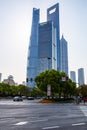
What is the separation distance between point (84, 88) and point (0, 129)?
11873cm

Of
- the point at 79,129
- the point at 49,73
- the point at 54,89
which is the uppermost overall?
the point at 49,73

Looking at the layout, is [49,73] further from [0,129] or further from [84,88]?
[0,129]

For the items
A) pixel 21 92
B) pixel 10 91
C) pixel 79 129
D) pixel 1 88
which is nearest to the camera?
pixel 79 129

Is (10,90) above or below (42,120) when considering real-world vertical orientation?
above

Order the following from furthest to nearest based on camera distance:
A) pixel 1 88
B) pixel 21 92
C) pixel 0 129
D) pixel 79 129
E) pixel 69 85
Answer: pixel 21 92 → pixel 1 88 → pixel 69 85 → pixel 79 129 → pixel 0 129

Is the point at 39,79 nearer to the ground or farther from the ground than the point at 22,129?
farther from the ground

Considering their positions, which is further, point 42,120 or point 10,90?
point 10,90

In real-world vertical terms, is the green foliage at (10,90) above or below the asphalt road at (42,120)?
above

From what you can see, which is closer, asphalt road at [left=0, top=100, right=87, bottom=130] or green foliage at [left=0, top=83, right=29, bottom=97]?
asphalt road at [left=0, top=100, right=87, bottom=130]

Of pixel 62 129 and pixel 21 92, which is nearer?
pixel 62 129

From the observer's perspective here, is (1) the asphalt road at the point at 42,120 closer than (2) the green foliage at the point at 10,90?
Yes

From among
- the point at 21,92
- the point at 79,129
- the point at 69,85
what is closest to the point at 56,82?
the point at 69,85

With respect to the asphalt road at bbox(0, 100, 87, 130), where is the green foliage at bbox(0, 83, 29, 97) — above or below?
above

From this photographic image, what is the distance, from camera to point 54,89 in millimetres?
76125
